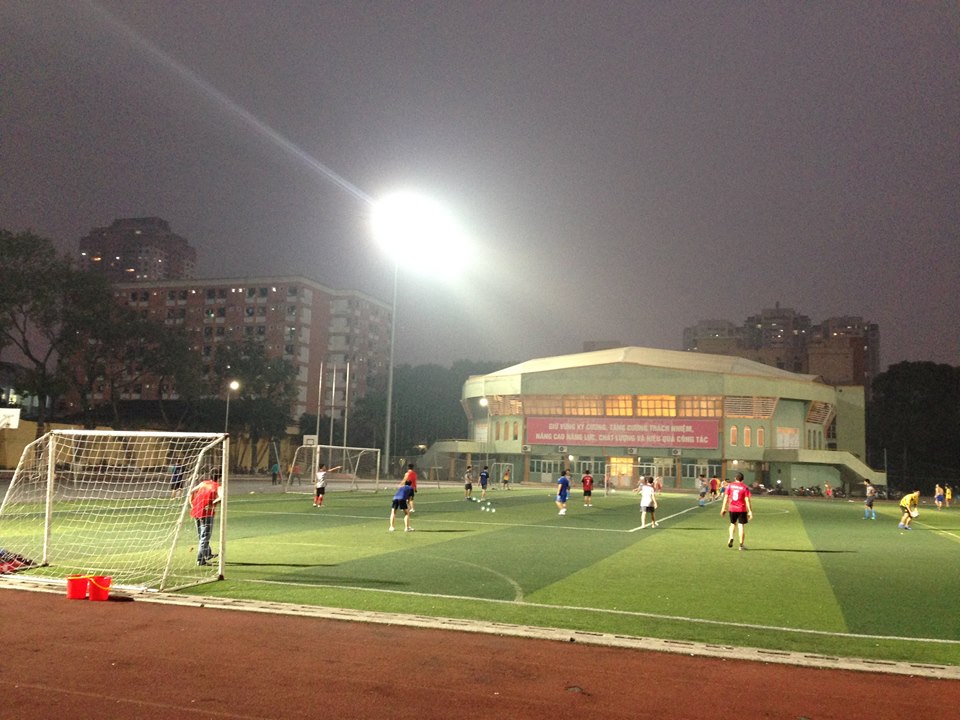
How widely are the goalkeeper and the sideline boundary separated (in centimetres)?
302

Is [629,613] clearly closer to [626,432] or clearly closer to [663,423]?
[663,423]

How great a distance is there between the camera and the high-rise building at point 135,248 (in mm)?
175750

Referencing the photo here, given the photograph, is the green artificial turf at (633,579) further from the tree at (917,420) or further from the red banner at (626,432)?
the tree at (917,420)

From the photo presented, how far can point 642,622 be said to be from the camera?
10133mm

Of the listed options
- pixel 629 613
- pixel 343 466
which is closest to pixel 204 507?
Answer: pixel 629 613

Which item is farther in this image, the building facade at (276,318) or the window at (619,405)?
the building facade at (276,318)

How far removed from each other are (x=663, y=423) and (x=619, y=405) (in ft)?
16.1

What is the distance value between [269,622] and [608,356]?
77503 millimetres

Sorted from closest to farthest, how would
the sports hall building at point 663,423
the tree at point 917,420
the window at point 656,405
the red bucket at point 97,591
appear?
the red bucket at point 97,591 < the sports hall building at point 663,423 < the window at point 656,405 < the tree at point 917,420

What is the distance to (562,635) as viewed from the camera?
9070 millimetres

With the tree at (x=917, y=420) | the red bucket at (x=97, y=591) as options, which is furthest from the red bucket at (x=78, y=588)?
the tree at (x=917, y=420)

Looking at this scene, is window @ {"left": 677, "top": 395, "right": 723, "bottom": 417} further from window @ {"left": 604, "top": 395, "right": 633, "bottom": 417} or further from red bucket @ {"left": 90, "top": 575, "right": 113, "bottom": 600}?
red bucket @ {"left": 90, "top": 575, "right": 113, "bottom": 600}

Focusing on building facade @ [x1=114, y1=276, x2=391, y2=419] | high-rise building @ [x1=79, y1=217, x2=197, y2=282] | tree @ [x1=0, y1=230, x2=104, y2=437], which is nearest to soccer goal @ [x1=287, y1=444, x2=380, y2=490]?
tree @ [x1=0, y1=230, x2=104, y2=437]

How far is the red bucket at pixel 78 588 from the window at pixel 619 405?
2799 inches
